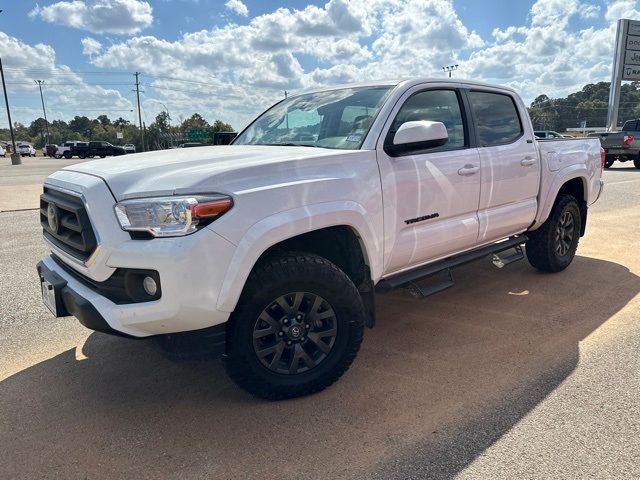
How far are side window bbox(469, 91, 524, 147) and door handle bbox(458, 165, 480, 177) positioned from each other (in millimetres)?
302

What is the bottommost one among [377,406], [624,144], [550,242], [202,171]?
[377,406]

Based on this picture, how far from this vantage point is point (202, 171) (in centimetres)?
259

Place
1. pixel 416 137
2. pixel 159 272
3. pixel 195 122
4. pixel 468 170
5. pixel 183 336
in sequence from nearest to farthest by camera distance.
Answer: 1. pixel 159 272
2. pixel 183 336
3. pixel 416 137
4. pixel 468 170
5. pixel 195 122

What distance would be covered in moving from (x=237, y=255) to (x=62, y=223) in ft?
Result: 3.79

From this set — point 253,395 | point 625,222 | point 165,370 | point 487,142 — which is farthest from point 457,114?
point 625,222

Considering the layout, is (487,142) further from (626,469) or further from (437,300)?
(626,469)

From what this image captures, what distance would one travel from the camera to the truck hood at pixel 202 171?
2.49 meters

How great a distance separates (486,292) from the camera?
4859mm

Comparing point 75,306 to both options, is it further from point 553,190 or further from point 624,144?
point 624,144

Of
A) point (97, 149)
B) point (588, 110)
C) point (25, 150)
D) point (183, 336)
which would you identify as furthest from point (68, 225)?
point (588, 110)

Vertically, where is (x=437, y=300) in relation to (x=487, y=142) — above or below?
below

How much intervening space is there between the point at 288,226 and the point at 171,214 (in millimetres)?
616

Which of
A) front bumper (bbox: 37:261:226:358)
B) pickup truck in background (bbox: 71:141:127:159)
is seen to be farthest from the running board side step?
pickup truck in background (bbox: 71:141:127:159)

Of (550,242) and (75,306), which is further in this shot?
(550,242)
